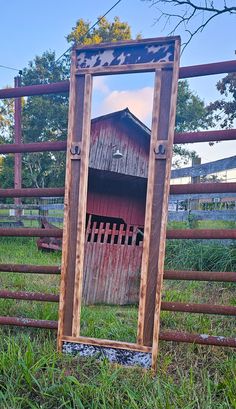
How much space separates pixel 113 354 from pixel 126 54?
6.04 ft

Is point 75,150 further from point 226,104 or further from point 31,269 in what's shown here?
point 226,104

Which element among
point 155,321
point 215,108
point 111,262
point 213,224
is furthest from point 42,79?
point 155,321

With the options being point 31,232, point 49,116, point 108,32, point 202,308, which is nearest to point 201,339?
point 202,308

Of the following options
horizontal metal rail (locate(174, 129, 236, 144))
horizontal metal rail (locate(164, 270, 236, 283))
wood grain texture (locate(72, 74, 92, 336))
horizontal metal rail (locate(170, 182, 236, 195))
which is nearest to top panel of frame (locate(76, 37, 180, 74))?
wood grain texture (locate(72, 74, 92, 336))

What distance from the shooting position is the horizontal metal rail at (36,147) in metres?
2.19

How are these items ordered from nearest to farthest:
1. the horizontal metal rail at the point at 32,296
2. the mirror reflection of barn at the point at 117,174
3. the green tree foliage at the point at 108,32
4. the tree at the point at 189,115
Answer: the horizontal metal rail at the point at 32,296 → the mirror reflection of barn at the point at 117,174 → the tree at the point at 189,115 → the green tree foliage at the point at 108,32

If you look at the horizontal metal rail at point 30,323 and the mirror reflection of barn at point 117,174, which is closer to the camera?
the horizontal metal rail at point 30,323

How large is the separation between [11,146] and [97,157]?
9.82 feet

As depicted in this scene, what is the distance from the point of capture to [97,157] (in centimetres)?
526

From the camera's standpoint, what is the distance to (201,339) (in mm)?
1894

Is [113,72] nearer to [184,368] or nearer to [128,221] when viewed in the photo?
[184,368]

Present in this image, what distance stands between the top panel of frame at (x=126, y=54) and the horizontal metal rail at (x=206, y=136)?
1.47 feet

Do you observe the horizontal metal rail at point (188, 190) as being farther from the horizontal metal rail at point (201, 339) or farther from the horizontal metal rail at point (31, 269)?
the horizontal metal rail at point (201, 339)

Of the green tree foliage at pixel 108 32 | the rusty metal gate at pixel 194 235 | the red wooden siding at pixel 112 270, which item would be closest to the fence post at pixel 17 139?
the red wooden siding at pixel 112 270
